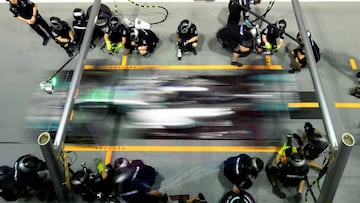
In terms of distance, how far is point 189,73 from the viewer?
29.9ft

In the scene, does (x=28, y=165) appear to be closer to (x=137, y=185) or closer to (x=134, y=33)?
(x=137, y=185)

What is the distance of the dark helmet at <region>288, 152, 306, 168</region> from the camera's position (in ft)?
21.8

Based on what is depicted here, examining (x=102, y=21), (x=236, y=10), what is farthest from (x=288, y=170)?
(x=102, y=21)

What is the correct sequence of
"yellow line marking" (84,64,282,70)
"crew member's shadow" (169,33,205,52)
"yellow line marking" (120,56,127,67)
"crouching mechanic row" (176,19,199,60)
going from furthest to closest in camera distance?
"crew member's shadow" (169,33,205,52) < "yellow line marking" (120,56,127,67) < "yellow line marking" (84,64,282,70) < "crouching mechanic row" (176,19,199,60)

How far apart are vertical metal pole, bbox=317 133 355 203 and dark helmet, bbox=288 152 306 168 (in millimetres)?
1308

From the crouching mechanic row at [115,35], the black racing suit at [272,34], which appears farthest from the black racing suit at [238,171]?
the crouching mechanic row at [115,35]

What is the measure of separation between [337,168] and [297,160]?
6.14 ft

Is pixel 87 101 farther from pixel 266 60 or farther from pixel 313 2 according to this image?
pixel 313 2

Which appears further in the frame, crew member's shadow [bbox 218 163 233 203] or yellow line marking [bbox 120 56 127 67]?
yellow line marking [bbox 120 56 127 67]

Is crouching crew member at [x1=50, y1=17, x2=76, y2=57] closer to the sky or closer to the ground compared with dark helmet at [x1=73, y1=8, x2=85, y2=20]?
closer to the ground

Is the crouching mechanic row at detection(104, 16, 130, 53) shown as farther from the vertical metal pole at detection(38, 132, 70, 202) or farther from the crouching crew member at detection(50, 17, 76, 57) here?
the vertical metal pole at detection(38, 132, 70, 202)

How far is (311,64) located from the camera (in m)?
5.56

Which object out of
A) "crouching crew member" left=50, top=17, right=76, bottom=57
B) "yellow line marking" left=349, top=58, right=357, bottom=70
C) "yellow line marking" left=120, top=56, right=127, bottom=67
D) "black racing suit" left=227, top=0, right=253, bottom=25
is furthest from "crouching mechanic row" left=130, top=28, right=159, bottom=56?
"yellow line marking" left=349, top=58, right=357, bottom=70

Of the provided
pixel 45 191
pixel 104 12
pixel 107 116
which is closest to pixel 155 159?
pixel 107 116
